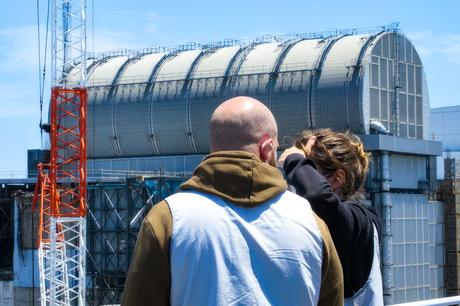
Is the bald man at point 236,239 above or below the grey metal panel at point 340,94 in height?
below

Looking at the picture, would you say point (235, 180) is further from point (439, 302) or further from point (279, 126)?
point (279, 126)

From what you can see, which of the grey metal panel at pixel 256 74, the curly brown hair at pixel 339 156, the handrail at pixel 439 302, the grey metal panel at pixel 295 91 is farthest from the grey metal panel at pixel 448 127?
the curly brown hair at pixel 339 156

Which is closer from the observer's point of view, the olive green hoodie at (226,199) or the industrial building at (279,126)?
the olive green hoodie at (226,199)

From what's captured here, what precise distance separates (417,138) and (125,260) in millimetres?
18865

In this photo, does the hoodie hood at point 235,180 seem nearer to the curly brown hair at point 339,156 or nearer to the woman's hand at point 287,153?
the woman's hand at point 287,153

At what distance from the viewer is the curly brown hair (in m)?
5.83

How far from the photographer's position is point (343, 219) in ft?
17.7

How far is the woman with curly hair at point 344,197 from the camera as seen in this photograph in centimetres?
530

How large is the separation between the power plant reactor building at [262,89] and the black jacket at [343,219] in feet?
159

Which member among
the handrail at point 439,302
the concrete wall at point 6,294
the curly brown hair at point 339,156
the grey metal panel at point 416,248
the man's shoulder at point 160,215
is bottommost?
the concrete wall at point 6,294

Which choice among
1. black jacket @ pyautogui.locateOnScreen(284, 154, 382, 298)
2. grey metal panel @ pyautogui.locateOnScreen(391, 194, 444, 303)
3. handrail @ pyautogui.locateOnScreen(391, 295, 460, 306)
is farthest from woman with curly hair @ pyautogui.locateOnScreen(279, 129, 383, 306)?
grey metal panel @ pyautogui.locateOnScreen(391, 194, 444, 303)

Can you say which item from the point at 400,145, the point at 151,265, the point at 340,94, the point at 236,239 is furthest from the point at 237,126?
the point at 400,145

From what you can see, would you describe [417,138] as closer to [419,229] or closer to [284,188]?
[419,229]

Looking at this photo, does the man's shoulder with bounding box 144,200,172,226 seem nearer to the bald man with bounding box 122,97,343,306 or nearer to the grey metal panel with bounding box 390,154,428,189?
the bald man with bounding box 122,97,343,306
